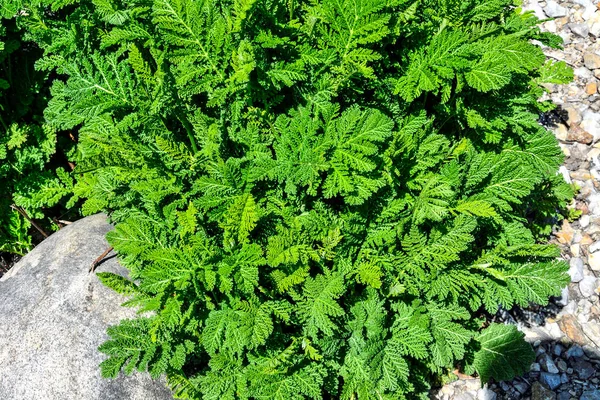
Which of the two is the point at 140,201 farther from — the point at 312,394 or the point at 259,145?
the point at 312,394

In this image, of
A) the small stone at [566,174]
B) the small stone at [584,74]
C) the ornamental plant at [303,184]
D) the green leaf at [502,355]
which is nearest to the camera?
the ornamental plant at [303,184]

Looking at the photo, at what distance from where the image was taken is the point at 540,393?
10.8 feet

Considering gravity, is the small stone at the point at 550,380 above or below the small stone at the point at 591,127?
below

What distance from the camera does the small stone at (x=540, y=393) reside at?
3273 millimetres

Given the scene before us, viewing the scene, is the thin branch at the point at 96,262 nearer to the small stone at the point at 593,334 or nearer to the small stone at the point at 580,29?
the small stone at the point at 593,334

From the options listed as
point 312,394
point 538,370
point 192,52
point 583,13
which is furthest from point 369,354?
point 583,13

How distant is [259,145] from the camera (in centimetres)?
283

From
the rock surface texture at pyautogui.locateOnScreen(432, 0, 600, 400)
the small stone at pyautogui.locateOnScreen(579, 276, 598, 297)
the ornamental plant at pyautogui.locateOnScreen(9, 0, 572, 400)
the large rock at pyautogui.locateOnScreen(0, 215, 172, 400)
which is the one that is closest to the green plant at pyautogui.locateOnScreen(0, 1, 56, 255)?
the ornamental plant at pyautogui.locateOnScreen(9, 0, 572, 400)

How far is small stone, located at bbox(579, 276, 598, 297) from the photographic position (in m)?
3.58

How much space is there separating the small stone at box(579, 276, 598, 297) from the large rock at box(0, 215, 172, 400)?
8.87 ft

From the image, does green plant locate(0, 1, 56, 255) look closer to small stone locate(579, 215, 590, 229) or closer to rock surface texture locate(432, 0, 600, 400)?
rock surface texture locate(432, 0, 600, 400)

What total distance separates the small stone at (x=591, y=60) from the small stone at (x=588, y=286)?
66.1 inches

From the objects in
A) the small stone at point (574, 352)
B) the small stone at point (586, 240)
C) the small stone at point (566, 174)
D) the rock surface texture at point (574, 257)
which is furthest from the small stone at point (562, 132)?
the small stone at point (574, 352)

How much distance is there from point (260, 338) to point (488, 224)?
1.49m
